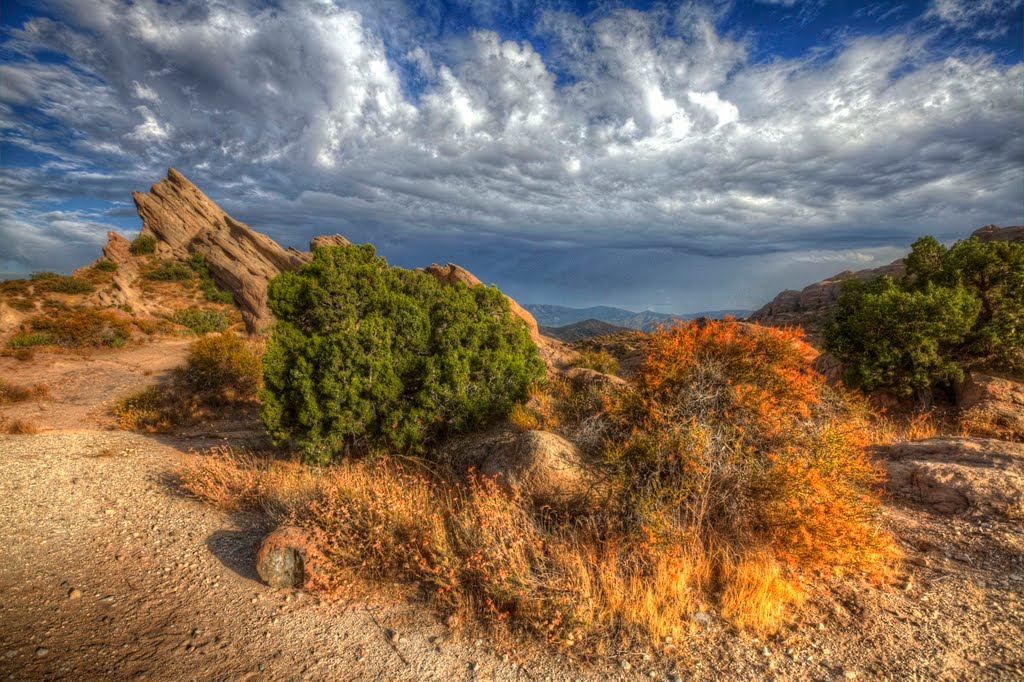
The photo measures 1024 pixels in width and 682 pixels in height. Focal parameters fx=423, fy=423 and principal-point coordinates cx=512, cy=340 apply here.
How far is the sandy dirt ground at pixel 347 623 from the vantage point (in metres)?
3.70

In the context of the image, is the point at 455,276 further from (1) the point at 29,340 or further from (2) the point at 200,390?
(1) the point at 29,340

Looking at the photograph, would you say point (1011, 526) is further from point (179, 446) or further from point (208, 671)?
point (179, 446)

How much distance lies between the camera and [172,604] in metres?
4.61

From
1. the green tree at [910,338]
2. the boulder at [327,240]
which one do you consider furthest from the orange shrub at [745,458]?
the boulder at [327,240]

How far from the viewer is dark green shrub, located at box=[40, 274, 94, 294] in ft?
87.6

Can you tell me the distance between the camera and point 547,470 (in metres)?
6.04

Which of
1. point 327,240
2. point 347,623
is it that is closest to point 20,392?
point 347,623

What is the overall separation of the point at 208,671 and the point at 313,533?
1608 mm

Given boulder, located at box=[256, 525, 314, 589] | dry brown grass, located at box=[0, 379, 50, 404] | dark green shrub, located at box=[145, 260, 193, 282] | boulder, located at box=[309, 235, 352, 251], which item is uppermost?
boulder, located at box=[309, 235, 352, 251]

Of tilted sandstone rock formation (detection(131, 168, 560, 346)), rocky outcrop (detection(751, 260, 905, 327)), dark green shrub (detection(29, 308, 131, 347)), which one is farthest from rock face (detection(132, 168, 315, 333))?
rocky outcrop (detection(751, 260, 905, 327))

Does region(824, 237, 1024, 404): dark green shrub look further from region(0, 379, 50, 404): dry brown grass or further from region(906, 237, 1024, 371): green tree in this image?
region(0, 379, 50, 404): dry brown grass

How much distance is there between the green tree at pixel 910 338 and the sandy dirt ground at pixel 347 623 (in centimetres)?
689

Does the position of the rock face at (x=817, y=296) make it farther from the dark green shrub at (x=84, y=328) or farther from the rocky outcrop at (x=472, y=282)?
the dark green shrub at (x=84, y=328)

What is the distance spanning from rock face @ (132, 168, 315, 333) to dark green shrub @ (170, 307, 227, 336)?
232 cm
